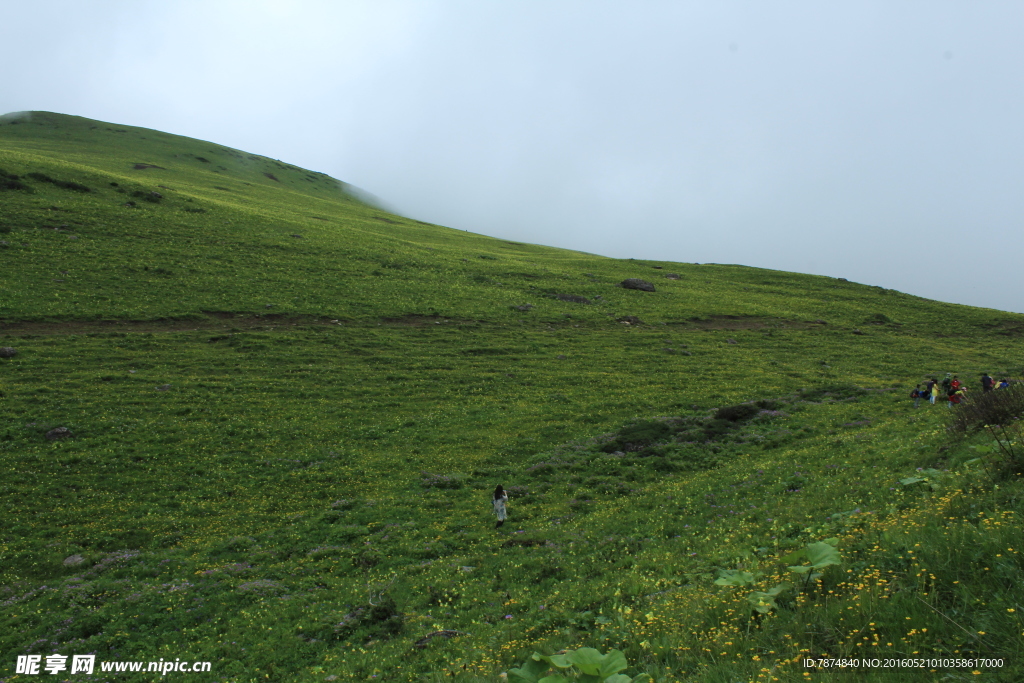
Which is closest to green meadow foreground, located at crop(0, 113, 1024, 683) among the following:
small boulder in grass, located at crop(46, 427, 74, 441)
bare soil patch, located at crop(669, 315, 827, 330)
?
small boulder in grass, located at crop(46, 427, 74, 441)

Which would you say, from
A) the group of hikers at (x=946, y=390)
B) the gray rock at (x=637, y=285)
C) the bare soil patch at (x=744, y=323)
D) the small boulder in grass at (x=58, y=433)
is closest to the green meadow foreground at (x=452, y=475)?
the small boulder in grass at (x=58, y=433)

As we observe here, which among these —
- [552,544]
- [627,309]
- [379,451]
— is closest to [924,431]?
[552,544]

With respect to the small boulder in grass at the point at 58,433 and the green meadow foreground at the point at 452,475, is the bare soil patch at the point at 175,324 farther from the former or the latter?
the small boulder in grass at the point at 58,433

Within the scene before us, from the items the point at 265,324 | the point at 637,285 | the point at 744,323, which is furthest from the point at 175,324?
the point at 744,323

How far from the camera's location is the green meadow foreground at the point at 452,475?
7.75 m

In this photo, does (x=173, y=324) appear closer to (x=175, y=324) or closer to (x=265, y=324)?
(x=175, y=324)

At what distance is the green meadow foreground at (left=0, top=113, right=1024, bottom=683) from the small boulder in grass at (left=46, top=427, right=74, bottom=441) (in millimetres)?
313

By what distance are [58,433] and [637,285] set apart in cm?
6154

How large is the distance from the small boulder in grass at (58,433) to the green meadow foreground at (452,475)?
1.03ft

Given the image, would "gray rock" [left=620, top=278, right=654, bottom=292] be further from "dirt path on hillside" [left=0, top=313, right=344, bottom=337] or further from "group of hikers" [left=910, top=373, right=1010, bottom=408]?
"dirt path on hillside" [left=0, top=313, right=344, bottom=337]

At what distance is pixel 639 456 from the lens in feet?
80.0

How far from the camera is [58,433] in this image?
24.2 metres

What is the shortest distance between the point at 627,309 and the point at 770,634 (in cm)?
5442

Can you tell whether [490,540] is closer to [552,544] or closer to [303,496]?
[552,544]
